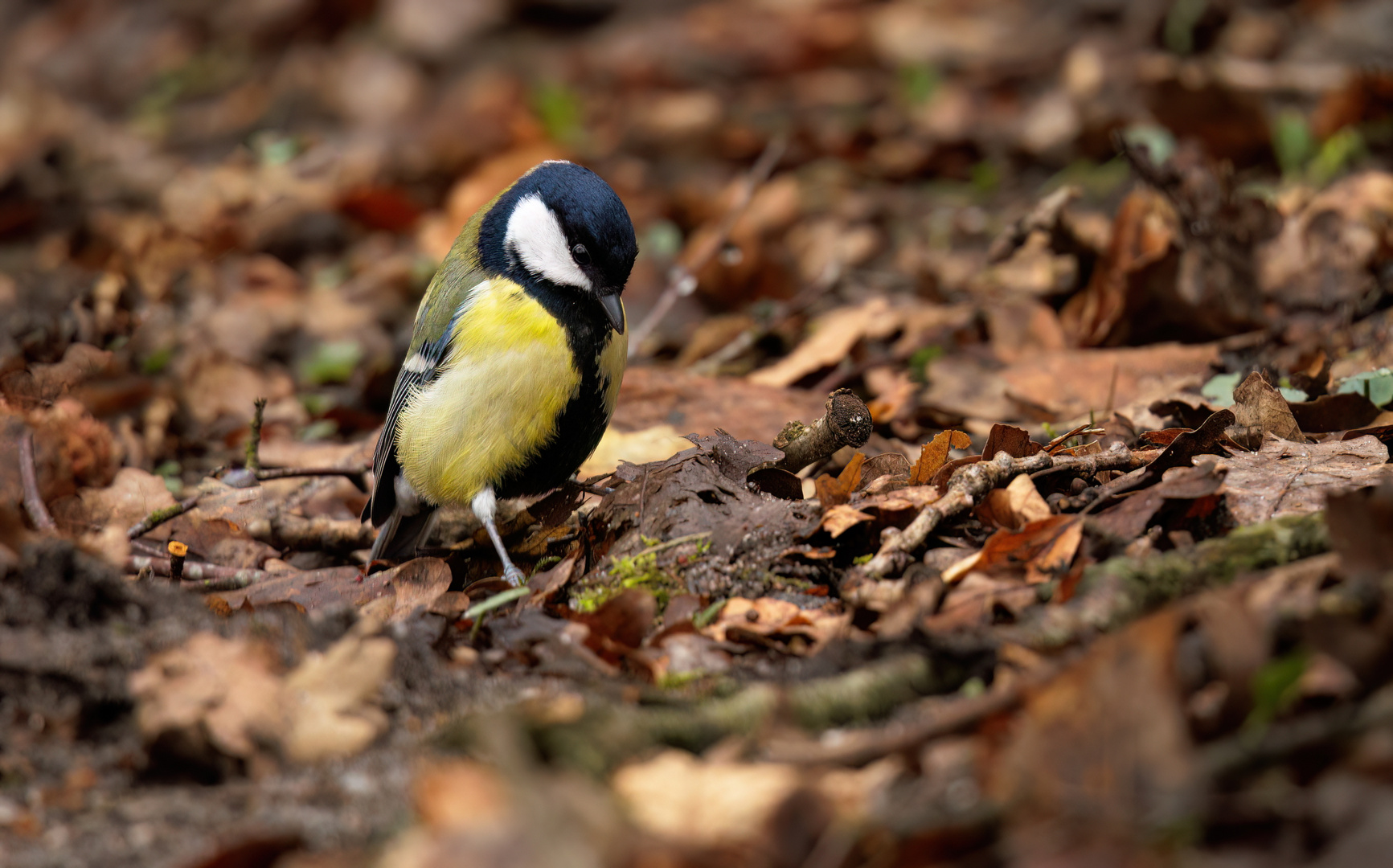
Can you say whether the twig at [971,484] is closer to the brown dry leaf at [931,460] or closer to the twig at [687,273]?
the brown dry leaf at [931,460]

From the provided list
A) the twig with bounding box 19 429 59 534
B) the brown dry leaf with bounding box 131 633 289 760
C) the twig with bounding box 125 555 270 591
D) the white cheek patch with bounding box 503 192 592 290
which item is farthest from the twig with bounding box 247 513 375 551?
the brown dry leaf with bounding box 131 633 289 760

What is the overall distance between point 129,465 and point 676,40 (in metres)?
5.41

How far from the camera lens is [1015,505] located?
234 cm

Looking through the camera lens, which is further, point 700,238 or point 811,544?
point 700,238

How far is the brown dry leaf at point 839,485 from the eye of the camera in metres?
2.48

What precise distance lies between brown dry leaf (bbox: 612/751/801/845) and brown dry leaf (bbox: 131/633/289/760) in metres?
0.66

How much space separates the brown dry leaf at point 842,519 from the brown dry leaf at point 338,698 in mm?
910

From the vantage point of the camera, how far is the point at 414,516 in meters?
3.67

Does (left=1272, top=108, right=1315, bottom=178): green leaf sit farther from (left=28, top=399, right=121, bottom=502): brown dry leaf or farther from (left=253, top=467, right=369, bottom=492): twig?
(left=28, top=399, right=121, bottom=502): brown dry leaf


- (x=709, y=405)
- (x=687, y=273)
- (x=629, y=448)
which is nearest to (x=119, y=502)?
(x=629, y=448)

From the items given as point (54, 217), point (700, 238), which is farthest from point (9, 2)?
point (700, 238)

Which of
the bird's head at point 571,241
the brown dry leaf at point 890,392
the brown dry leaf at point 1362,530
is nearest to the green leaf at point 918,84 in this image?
the brown dry leaf at point 890,392

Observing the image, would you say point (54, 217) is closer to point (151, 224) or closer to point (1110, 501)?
point (151, 224)

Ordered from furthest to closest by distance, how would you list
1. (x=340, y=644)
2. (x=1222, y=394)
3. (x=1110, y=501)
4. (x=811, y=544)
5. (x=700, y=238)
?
(x=700, y=238), (x=1222, y=394), (x=811, y=544), (x=1110, y=501), (x=340, y=644)
